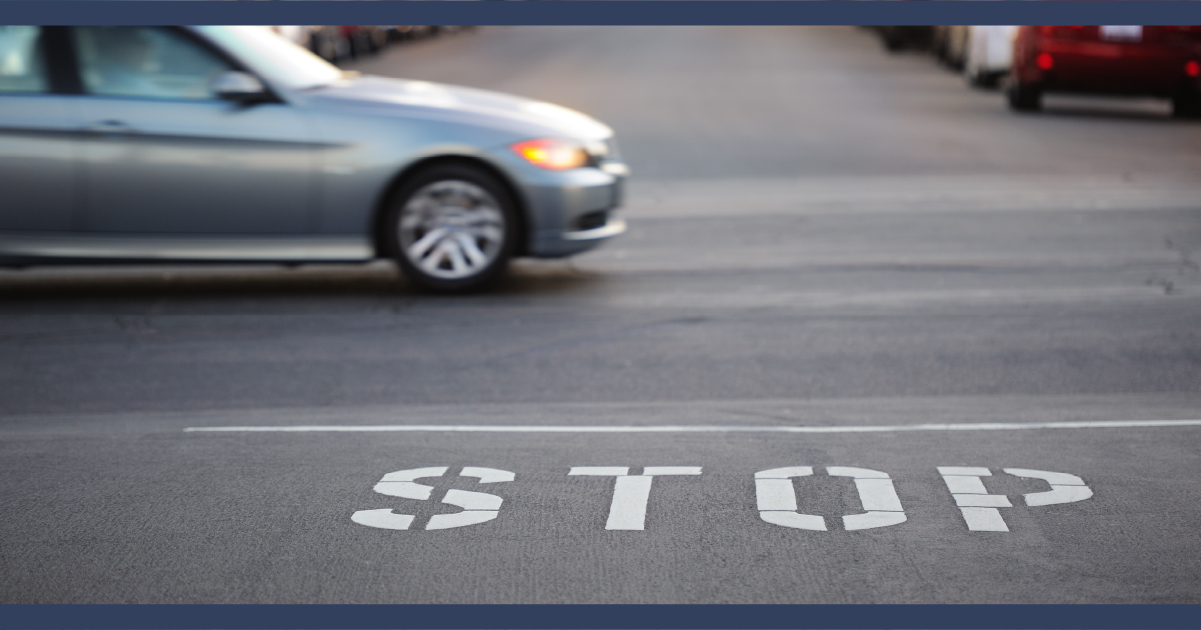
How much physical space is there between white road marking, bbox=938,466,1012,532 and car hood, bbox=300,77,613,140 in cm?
432

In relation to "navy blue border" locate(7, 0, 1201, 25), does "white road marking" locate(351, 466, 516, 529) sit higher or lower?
lower

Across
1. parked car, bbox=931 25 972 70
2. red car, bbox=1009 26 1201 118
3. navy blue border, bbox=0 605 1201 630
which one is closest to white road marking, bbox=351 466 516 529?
navy blue border, bbox=0 605 1201 630

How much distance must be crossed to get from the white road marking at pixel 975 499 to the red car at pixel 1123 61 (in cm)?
1511

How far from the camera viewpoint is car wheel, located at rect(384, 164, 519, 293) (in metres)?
9.20

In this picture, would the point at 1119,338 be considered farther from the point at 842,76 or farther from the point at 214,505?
the point at 842,76

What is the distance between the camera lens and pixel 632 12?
806 cm

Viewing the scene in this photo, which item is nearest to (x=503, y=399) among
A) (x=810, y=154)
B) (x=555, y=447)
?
(x=555, y=447)

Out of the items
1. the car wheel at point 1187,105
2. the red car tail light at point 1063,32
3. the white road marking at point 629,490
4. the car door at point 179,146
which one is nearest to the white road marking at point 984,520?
the white road marking at point 629,490

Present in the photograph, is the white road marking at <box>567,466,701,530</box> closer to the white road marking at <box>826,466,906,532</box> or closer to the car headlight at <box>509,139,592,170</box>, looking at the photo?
the white road marking at <box>826,466,906,532</box>

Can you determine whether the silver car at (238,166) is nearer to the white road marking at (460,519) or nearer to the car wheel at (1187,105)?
the white road marking at (460,519)

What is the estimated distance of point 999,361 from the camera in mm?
7613

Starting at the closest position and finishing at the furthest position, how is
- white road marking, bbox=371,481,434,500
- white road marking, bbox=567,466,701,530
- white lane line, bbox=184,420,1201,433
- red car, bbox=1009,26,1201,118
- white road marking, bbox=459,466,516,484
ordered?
white road marking, bbox=567,466,701,530 → white road marking, bbox=371,481,434,500 → white road marking, bbox=459,466,516,484 → white lane line, bbox=184,420,1201,433 → red car, bbox=1009,26,1201,118

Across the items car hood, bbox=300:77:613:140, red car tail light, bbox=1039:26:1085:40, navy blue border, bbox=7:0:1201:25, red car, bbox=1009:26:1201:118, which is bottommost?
red car, bbox=1009:26:1201:118

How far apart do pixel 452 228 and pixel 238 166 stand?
50.4 inches
